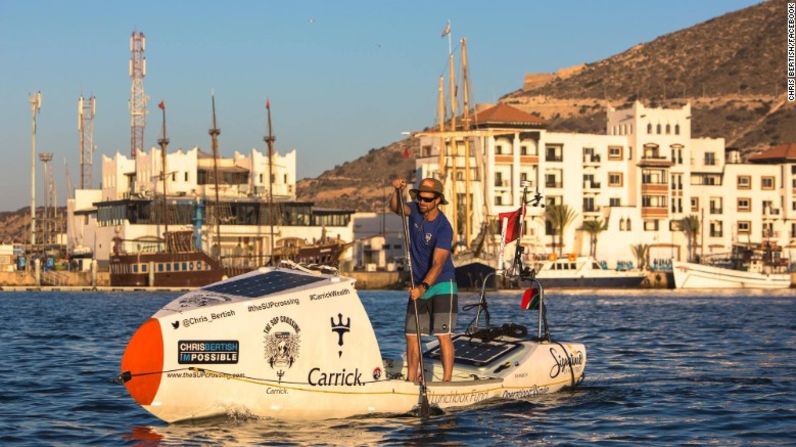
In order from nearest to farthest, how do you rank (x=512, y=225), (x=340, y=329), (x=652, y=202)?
(x=340, y=329)
(x=512, y=225)
(x=652, y=202)

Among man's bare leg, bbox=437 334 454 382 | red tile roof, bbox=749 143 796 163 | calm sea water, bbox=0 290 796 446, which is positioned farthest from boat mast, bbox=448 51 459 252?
man's bare leg, bbox=437 334 454 382

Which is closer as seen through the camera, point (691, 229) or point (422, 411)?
point (422, 411)

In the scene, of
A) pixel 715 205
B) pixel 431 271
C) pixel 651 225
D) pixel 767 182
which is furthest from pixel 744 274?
pixel 431 271

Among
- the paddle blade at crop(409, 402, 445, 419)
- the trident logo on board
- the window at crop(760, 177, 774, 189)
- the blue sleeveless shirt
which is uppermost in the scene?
the window at crop(760, 177, 774, 189)

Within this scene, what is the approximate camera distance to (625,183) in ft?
387

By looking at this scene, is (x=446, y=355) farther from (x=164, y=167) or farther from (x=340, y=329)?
(x=164, y=167)

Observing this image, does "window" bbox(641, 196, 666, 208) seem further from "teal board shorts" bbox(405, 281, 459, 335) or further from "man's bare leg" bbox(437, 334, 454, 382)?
"teal board shorts" bbox(405, 281, 459, 335)

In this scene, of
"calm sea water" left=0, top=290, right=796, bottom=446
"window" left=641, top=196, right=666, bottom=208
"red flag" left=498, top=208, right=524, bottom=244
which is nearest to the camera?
"calm sea water" left=0, top=290, right=796, bottom=446

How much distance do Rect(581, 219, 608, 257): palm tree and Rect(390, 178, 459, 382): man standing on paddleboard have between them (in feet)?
322

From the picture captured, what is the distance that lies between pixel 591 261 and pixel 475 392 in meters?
82.7

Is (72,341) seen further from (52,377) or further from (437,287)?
(437,287)

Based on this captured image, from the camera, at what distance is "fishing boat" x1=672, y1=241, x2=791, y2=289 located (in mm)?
99750

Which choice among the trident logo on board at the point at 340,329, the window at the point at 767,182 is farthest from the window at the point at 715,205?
the trident logo on board at the point at 340,329

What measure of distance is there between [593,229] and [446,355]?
322ft
